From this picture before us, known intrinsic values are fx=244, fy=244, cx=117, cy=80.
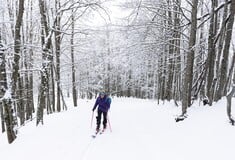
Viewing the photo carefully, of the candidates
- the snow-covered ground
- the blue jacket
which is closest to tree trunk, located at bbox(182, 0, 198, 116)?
the snow-covered ground

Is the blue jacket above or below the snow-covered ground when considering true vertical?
above

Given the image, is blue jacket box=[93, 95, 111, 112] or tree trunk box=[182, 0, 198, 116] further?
blue jacket box=[93, 95, 111, 112]

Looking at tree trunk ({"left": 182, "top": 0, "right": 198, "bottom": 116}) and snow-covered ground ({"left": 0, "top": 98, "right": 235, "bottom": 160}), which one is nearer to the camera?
snow-covered ground ({"left": 0, "top": 98, "right": 235, "bottom": 160})

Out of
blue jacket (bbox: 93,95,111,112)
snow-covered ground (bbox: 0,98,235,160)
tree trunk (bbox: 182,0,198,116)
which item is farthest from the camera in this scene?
blue jacket (bbox: 93,95,111,112)

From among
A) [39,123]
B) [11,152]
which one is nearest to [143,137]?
[11,152]

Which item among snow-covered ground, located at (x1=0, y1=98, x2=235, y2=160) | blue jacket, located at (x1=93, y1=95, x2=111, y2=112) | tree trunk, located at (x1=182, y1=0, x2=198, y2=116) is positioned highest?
tree trunk, located at (x1=182, y1=0, x2=198, y2=116)

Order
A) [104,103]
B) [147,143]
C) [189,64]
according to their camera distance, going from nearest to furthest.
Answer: [147,143], [189,64], [104,103]

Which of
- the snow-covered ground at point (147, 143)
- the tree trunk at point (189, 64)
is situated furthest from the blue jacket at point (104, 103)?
the tree trunk at point (189, 64)

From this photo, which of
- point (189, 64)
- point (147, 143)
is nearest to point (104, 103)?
point (147, 143)

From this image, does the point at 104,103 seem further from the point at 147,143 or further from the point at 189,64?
the point at 189,64

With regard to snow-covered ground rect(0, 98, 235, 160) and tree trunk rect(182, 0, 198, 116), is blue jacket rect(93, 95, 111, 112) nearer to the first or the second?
snow-covered ground rect(0, 98, 235, 160)

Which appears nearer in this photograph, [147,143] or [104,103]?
[147,143]

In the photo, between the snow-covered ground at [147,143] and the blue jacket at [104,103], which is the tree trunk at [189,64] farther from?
the blue jacket at [104,103]

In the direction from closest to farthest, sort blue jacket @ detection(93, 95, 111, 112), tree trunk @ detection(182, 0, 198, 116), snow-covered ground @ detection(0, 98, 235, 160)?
snow-covered ground @ detection(0, 98, 235, 160) → tree trunk @ detection(182, 0, 198, 116) → blue jacket @ detection(93, 95, 111, 112)
